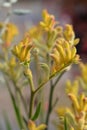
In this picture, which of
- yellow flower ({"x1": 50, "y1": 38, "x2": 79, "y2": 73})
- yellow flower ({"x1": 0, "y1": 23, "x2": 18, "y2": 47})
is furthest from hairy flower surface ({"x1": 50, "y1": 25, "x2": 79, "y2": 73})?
yellow flower ({"x1": 0, "y1": 23, "x2": 18, "y2": 47})

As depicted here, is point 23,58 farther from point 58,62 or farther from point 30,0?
point 30,0

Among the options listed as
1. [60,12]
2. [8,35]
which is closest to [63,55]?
[8,35]

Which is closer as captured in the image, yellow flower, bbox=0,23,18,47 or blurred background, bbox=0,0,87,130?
yellow flower, bbox=0,23,18,47

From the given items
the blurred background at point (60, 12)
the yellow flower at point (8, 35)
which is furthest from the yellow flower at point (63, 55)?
the blurred background at point (60, 12)

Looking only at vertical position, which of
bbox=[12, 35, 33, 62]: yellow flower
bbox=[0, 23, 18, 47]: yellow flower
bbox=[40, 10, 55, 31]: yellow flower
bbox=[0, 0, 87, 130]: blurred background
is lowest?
bbox=[0, 0, 87, 130]: blurred background

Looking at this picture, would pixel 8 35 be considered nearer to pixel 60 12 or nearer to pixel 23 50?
pixel 23 50

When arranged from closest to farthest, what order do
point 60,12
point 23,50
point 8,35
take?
point 23,50 < point 8,35 < point 60,12

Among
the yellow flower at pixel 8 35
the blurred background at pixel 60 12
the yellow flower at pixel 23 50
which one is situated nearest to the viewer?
the yellow flower at pixel 23 50

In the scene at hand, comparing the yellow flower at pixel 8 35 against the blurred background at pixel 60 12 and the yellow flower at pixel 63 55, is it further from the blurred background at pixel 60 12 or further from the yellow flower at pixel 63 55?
the blurred background at pixel 60 12

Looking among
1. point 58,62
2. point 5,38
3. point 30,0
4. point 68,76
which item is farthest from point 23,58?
point 30,0

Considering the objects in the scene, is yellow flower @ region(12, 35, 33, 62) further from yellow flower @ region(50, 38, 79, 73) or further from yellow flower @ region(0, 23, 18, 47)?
yellow flower @ region(0, 23, 18, 47)

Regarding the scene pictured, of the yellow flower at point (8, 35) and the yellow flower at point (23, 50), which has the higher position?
the yellow flower at point (23, 50)
